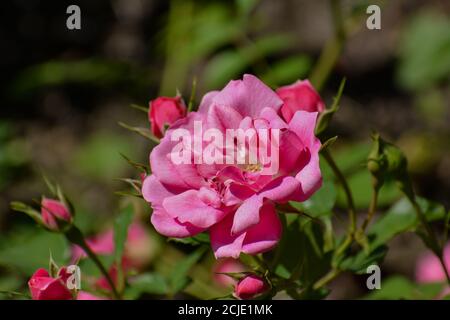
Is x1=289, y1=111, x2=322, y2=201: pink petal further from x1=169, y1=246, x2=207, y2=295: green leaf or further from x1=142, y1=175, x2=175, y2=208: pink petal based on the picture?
x1=169, y1=246, x2=207, y2=295: green leaf

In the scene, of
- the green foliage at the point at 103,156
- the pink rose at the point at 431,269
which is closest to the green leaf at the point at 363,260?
the pink rose at the point at 431,269

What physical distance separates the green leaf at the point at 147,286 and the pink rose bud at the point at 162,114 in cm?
27

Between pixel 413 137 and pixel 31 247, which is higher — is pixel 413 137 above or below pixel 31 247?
above

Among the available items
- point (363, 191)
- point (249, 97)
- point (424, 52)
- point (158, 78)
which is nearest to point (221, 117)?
point (249, 97)

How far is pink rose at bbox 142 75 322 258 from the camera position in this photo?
2.61 ft

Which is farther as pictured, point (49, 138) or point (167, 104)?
point (49, 138)

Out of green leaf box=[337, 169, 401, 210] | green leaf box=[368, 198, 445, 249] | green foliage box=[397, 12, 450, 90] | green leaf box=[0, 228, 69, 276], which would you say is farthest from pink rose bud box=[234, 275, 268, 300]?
green foliage box=[397, 12, 450, 90]

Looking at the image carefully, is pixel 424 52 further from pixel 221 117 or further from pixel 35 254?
pixel 221 117

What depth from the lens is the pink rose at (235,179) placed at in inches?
31.4

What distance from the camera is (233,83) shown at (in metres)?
0.86

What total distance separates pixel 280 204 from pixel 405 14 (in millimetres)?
2064
